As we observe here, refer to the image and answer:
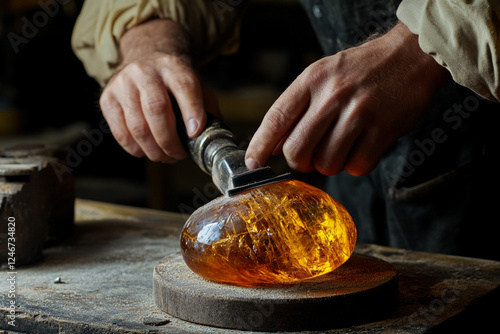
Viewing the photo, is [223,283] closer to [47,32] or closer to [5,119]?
Result: [5,119]

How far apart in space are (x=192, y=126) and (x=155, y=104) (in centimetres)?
11

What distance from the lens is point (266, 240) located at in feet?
2.86

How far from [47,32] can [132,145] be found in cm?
214

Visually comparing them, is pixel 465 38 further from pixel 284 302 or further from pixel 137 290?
pixel 137 290

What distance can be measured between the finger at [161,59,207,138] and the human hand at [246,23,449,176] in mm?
156

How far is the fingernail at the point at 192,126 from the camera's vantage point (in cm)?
108

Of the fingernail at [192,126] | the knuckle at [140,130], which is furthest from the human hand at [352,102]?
the knuckle at [140,130]

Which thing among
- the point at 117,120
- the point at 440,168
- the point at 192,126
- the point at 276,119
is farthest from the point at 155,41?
the point at 440,168

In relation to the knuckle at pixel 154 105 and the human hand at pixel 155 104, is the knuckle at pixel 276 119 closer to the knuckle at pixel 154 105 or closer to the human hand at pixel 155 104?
the human hand at pixel 155 104

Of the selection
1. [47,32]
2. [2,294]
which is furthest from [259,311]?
[47,32]

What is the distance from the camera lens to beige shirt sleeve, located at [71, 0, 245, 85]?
1.46 meters

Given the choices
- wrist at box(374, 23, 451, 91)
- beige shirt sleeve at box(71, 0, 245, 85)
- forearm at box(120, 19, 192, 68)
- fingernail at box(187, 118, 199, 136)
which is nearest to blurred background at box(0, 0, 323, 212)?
beige shirt sleeve at box(71, 0, 245, 85)

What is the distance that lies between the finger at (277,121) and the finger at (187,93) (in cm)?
15

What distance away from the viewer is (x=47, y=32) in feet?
10.4
